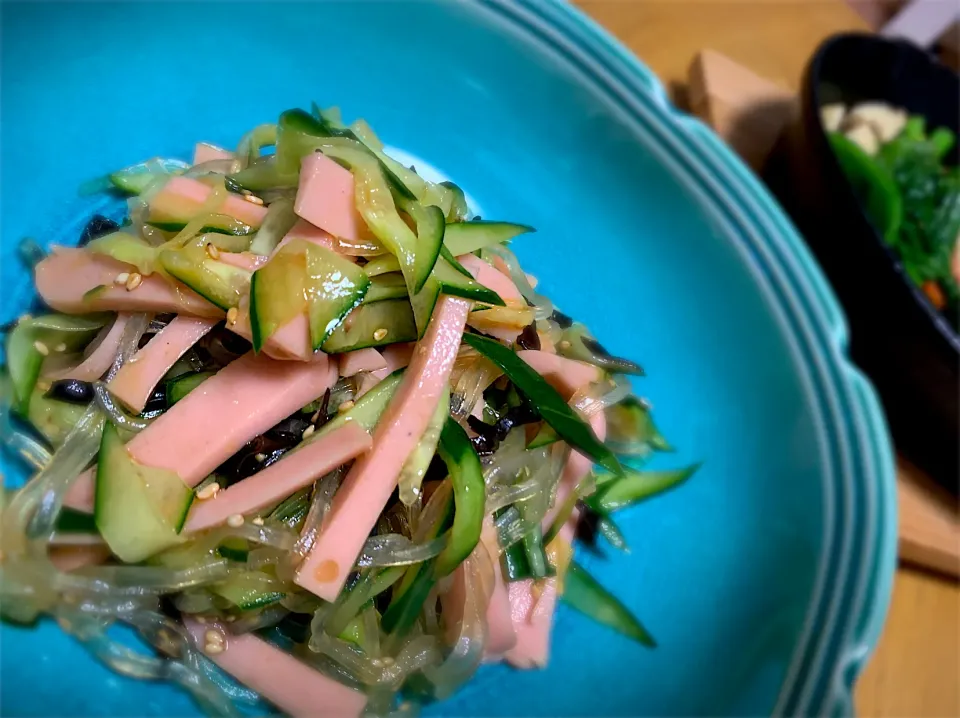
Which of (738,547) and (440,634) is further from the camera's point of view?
(738,547)

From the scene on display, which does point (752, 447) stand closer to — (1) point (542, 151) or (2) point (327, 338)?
(1) point (542, 151)

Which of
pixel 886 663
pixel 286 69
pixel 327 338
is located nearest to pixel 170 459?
pixel 327 338

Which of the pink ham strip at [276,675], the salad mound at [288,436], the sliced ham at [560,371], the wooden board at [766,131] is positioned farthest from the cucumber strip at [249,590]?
the wooden board at [766,131]

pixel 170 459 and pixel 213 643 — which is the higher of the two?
pixel 170 459

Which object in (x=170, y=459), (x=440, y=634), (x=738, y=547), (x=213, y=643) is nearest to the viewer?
(x=170, y=459)

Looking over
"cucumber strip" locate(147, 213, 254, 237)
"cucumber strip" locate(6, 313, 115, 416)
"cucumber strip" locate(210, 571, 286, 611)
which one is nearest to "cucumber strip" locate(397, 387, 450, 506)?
"cucumber strip" locate(210, 571, 286, 611)

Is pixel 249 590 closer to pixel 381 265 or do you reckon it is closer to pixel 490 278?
pixel 381 265

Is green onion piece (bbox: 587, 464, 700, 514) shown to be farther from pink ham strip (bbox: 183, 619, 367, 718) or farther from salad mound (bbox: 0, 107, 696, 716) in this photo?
pink ham strip (bbox: 183, 619, 367, 718)

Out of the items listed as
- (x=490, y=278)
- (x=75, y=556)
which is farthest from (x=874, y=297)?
(x=75, y=556)
